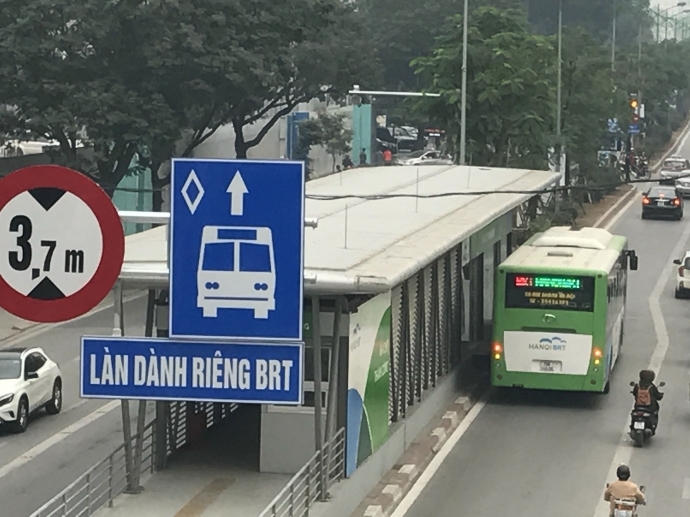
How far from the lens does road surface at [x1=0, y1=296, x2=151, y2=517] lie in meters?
Answer: 17.2

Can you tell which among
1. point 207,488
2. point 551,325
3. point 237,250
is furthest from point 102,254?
point 551,325

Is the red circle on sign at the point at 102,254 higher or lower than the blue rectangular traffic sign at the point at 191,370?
higher

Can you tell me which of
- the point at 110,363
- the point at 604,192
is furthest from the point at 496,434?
the point at 604,192

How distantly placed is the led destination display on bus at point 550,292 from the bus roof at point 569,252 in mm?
197

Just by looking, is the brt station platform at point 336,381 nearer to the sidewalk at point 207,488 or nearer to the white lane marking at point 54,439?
the sidewalk at point 207,488

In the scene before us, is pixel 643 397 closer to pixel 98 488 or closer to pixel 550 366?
pixel 550 366

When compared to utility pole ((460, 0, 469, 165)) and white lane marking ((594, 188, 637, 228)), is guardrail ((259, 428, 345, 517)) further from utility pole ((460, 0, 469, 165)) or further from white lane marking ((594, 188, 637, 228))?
white lane marking ((594, 188, 637, 228))

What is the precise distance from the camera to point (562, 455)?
63.6 feet

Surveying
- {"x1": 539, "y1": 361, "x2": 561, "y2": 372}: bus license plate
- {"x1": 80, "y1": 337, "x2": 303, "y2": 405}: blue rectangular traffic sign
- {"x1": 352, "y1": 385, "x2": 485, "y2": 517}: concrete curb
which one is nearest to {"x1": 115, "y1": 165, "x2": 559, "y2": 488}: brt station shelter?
{"x1": 352, "y1": 385, "x2": 485, "y2": 517}: concrete curb

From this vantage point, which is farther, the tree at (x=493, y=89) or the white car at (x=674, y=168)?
the white car at (x=674, y=168)

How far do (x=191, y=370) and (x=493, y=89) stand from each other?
2846cm

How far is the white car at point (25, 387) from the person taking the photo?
20.6m

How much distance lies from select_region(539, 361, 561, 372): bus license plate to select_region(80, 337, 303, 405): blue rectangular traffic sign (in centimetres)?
1209

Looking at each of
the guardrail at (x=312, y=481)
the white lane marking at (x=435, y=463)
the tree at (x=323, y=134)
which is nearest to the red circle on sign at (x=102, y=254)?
the guardrail at (x=312, y=481)
